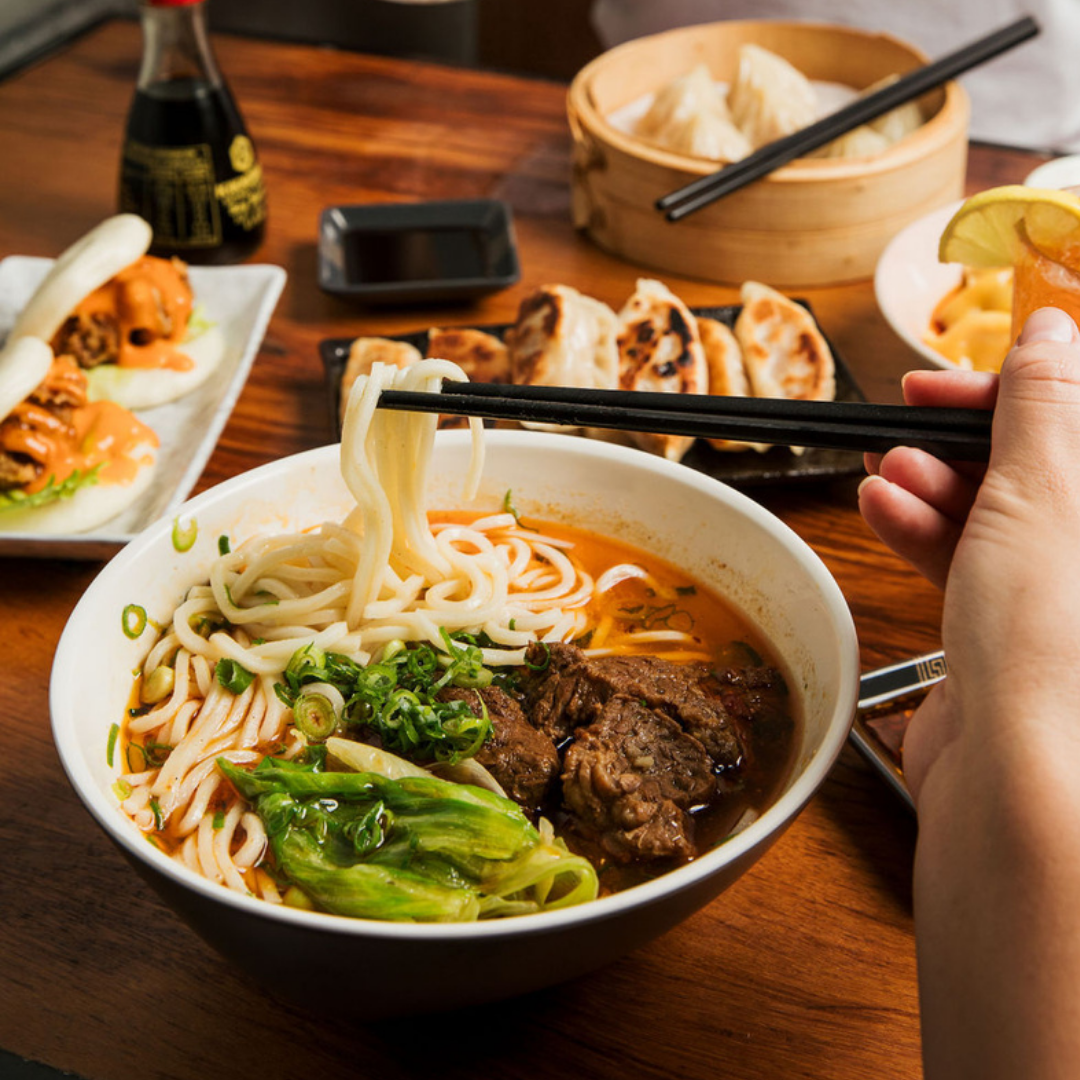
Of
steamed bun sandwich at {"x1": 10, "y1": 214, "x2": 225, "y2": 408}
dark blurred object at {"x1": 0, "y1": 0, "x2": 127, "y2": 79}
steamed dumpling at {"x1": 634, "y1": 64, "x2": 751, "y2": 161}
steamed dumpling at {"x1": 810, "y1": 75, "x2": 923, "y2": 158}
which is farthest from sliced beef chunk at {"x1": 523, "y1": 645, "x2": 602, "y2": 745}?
dark blurred object at {"x1": 0, "y1": 0, "x2": 127, "y2": 79}

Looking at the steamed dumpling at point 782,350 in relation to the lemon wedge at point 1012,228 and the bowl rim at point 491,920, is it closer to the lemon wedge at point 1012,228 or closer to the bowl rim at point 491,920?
the lemon wedge at point 1012,228

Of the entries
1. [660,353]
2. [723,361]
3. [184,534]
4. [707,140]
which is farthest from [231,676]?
[707,140]

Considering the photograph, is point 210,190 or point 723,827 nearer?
point 723,827

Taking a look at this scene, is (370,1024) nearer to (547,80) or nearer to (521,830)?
(521,830)

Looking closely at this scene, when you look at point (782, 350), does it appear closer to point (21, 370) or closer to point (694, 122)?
point (694, 122)

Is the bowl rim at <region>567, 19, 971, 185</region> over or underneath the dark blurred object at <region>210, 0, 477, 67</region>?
over

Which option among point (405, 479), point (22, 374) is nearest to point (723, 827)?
point (405, 479)

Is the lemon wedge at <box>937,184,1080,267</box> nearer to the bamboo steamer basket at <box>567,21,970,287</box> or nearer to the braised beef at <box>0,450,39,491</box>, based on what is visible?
the bamboo steamer basket at <box>567,21,970,287</box>
